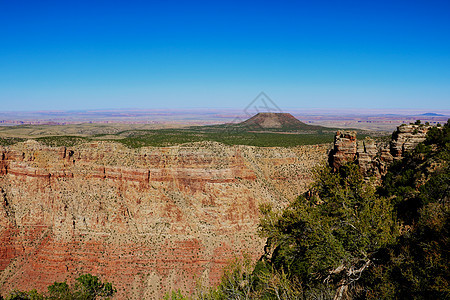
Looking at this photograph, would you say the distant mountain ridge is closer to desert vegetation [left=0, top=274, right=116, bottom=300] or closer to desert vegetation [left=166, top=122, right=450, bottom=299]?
desert vegetation [left=0, top=274, right=116, bottom=300]

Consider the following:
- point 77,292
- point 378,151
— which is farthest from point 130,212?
point 378,151

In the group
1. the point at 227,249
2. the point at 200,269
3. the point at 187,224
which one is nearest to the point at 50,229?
the point at 187,224

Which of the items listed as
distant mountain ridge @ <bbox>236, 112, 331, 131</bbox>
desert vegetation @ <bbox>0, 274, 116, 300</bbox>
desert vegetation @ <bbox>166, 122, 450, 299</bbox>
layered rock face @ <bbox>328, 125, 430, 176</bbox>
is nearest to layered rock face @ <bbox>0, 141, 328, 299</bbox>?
desert vegetation @ <bbox>0, 274, 116, 300</bbox>

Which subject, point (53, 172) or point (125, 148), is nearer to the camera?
point (53, 172)

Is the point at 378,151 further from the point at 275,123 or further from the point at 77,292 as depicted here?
the point at 275,123

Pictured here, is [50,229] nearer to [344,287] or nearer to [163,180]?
[163,180]

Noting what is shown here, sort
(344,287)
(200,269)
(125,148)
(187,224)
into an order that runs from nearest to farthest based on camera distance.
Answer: (344,287), (200,269), (187,224), (125,148)

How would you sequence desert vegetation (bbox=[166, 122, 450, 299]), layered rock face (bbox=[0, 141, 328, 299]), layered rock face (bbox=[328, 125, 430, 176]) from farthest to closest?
layered rock face (bbox=[0, 141, 328, 299])
layered rock face (bbox=[328, 125, 430, 176])
desert vegetation (bbox=[166, 122, 450, 299])
